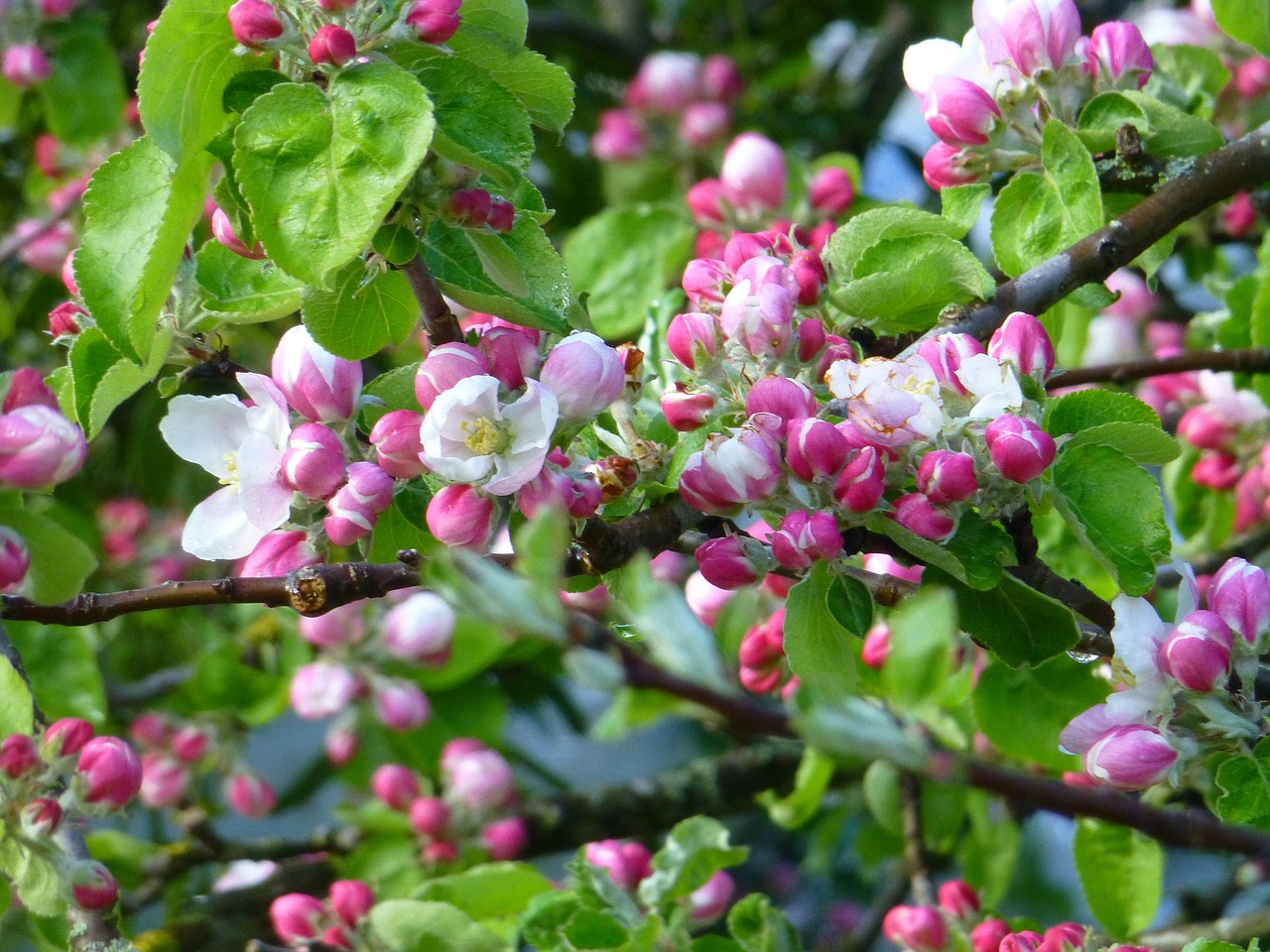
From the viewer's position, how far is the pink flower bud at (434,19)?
0.68 meters

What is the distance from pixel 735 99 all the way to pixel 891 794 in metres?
1.23

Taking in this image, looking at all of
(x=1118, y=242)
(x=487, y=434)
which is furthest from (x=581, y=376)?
(x=1118, y=242)

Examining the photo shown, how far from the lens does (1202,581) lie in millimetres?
1048

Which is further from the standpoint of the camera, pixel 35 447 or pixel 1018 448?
pixel 35 447

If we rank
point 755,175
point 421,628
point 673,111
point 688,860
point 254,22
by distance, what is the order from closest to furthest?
point 254,22
point 688,860
point 755,175
point 421,628
point 673,111

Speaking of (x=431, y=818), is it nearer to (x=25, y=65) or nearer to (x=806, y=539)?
(x=806, y=539)

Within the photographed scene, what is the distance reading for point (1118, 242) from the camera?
842 mm

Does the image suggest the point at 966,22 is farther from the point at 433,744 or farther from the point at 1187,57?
the point at 433,744

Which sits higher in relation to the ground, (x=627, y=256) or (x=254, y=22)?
(x=254, y=22)

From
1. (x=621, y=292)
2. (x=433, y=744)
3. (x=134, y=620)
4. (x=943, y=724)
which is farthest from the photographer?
(x=134, y=620)

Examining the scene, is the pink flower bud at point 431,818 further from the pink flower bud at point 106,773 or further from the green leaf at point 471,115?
the green leaf at point 471,115

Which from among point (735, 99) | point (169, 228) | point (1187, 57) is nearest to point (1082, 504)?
point (169, 228)

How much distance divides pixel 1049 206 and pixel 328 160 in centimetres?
48

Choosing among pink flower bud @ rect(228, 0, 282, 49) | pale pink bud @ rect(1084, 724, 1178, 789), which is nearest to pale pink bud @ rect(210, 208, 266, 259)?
pink flower bud @ rect(228, 0, 282, 49)
